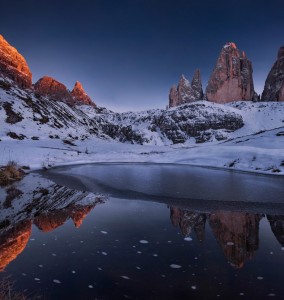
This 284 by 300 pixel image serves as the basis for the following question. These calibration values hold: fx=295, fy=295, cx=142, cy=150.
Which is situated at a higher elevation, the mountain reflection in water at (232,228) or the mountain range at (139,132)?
the mountain range at (139,132)

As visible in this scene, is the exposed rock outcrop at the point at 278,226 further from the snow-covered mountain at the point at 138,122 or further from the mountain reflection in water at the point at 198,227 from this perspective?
the snow-covered mountain at the point at 138,122

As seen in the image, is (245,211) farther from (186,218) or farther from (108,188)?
(108,188)

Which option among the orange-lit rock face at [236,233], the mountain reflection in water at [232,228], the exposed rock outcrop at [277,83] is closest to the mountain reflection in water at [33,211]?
the mountain reflection in water at [232,228]

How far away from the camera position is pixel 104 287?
19.0 ft

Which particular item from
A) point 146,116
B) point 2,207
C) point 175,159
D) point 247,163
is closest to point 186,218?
point 2,207

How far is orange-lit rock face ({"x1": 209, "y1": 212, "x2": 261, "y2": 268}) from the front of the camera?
7453 mm

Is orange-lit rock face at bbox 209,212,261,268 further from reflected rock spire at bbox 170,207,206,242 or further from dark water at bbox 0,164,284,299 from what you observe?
reflected rock spire at bbox 170,207,206,242

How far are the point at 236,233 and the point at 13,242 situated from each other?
6506mm

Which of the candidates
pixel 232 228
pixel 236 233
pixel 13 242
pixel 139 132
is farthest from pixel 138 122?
pixel 13 242

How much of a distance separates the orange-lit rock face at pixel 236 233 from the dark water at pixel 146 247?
0.03 meters

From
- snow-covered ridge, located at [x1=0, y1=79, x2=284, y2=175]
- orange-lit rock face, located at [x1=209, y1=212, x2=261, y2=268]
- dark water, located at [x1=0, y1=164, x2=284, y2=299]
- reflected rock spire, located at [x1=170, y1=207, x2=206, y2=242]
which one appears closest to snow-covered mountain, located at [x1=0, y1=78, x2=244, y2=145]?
snow-covered ridge, located at [x1=0, y1=79, x2=284, y2=175]

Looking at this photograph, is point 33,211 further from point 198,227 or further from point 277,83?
point 277,83

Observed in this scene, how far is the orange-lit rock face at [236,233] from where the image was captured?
745cm

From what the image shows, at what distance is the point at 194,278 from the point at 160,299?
44.5 inches
